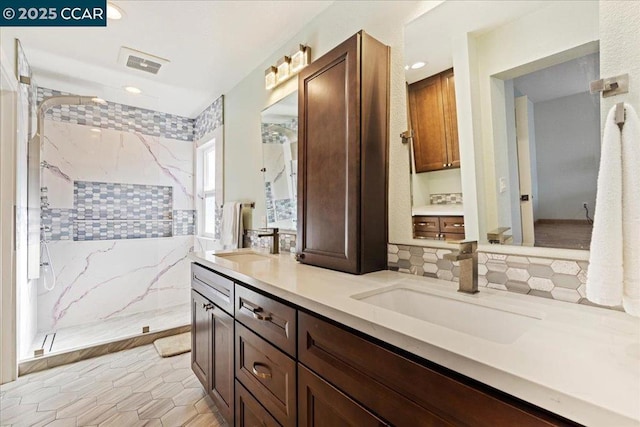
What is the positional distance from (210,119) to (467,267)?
10.7 ft

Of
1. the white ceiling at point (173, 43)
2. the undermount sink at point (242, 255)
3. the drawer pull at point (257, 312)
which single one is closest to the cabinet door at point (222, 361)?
the drawer pull at point (257, 312)

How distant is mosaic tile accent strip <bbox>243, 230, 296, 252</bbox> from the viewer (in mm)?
2098

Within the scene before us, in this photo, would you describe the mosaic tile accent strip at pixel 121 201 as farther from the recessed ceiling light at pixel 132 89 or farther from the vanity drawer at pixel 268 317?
the vanity drawer at pixel 268 317

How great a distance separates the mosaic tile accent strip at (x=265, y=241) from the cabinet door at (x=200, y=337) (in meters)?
0.65

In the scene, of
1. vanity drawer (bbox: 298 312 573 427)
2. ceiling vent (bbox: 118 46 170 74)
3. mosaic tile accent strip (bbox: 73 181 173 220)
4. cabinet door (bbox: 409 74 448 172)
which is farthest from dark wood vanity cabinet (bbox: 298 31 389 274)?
mosaic tile accent strip (bbox: 73 181 173 220)

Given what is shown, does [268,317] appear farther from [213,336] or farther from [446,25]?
[446,25]

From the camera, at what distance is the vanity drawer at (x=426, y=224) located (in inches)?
51.0

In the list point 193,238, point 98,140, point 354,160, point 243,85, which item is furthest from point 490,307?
point 98,140

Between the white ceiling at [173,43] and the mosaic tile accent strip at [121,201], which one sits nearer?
the white ceiling at [173,43]

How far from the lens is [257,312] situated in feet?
4.01

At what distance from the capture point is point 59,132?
2.99 meters

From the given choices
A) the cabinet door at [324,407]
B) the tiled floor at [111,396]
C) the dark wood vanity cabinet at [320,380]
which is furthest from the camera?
the tiled floor at [111,396]

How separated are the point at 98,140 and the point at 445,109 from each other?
3.58m

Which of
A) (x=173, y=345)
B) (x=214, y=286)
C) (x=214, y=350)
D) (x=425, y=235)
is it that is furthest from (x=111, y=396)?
(x=425, y=235)
